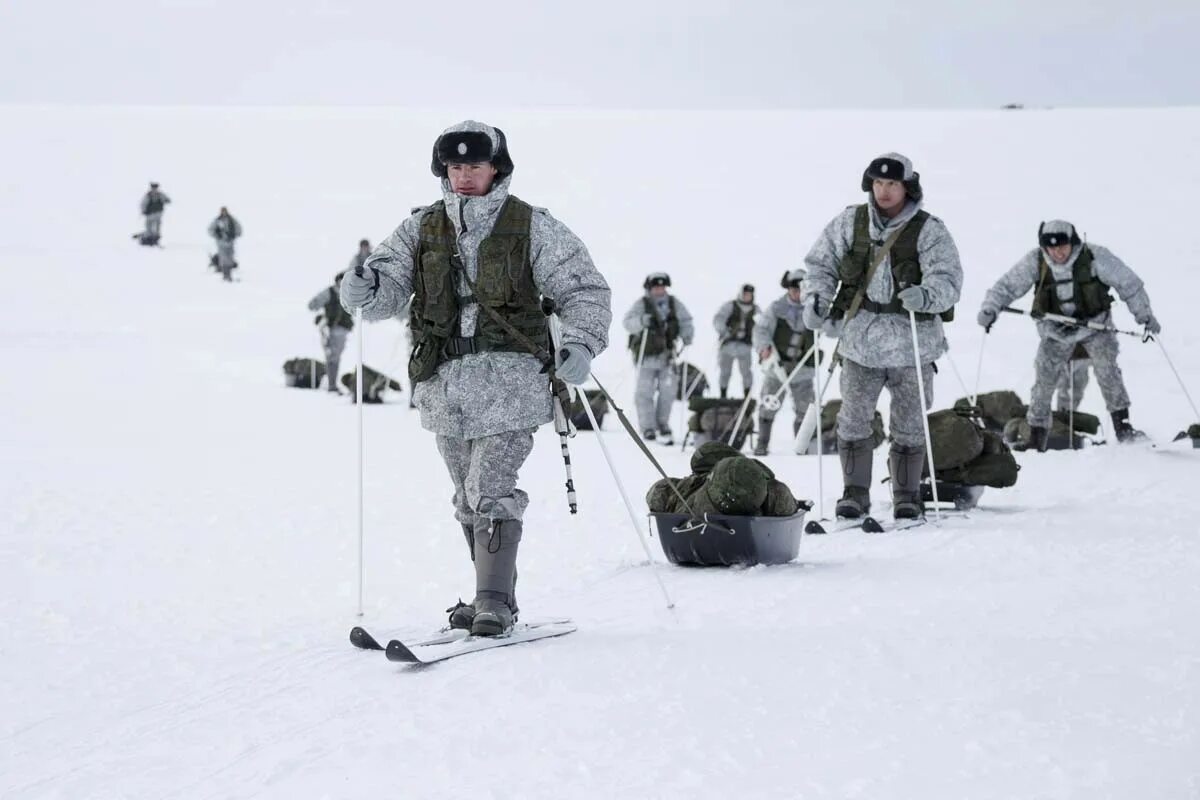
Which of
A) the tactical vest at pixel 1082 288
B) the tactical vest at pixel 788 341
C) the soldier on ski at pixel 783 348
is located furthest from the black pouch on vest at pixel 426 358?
the tactical vest at pixel 788 341

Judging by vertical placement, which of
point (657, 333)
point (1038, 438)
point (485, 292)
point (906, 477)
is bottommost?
point (906, 477)

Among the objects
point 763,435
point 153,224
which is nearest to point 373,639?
point 763,435

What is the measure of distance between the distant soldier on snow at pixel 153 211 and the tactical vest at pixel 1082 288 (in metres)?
22.9

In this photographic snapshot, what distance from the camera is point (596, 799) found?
3.02 m

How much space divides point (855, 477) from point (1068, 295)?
419 cm

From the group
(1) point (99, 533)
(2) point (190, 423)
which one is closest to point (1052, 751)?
(1) point (99, 533)

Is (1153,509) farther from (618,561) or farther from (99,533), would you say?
(99,533)

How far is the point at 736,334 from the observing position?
1560 centimetres

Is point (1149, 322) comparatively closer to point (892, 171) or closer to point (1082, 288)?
point (1082, 288)

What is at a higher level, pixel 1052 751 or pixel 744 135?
pixel 744 135

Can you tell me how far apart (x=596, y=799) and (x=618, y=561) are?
12.1 feet

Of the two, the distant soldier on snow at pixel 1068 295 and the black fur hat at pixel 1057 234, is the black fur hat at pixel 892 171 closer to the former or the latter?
the distant soldier on snow at pixel 1068 295

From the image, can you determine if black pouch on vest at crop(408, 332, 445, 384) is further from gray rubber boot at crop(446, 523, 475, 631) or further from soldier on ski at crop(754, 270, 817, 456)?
soldier on ski at crop(754, 270, 817, 456)

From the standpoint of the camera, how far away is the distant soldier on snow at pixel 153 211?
29.8 m
